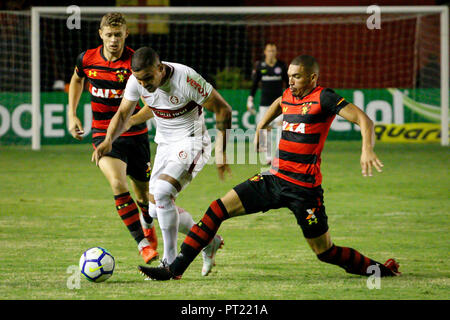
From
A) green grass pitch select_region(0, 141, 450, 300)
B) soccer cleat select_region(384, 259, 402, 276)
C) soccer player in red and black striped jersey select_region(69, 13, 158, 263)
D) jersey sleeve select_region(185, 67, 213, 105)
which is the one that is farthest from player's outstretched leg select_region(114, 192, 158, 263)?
soccer cleat select_region(384, 259, 402, 276)

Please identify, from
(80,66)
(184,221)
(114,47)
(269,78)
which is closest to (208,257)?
(184,221)

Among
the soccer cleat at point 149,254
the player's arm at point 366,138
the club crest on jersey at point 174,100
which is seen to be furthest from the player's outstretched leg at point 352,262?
the club crest on jersey at point 174,100

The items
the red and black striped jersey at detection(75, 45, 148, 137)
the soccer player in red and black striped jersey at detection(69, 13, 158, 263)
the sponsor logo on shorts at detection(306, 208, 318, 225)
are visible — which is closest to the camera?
the sponsor logo on shorts at detection(306, 208, 318, 225)

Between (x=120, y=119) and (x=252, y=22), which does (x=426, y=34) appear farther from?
(x=120, y=119)

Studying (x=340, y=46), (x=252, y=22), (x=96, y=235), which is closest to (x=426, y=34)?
(x=340, y=46)

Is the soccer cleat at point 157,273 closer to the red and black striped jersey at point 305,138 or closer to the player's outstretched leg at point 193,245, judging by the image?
the player's outstretched leg at point 193,245

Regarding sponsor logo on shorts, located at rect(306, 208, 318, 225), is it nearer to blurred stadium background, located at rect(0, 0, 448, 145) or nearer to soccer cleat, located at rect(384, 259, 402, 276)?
soccer cleat, located at rect(384, 259, 402, 276)

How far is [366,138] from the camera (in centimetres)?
527

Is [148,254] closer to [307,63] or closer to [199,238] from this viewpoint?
[199,238]

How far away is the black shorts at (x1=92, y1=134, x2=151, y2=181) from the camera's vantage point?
7137 mm

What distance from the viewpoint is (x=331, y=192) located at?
11.0 metres

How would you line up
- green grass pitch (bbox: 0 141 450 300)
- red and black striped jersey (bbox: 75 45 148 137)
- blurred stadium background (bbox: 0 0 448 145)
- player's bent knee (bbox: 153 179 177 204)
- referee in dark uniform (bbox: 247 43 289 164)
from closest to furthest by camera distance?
green grass pitch (bbox: 0 141 450 300)
player's bent knee (bbox: 153 179 177 204)
red and black striped jersey (bbox: 75 45 148 137)
referee in dark uniform (bbox: 247 43 289 164)
blurred stadium background (bbox: 0 0 448 145)

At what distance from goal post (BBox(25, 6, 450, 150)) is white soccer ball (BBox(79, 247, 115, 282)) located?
1146 centimetres

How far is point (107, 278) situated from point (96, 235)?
2.13 m
